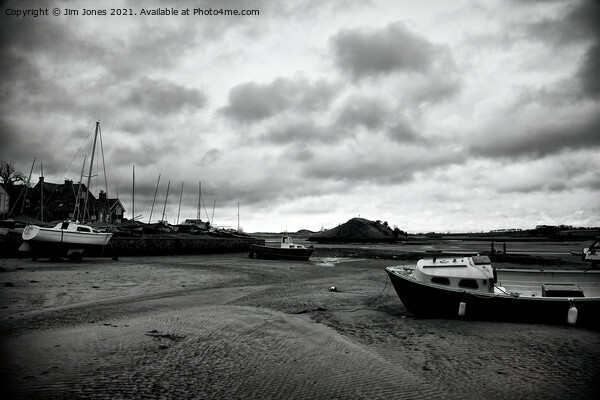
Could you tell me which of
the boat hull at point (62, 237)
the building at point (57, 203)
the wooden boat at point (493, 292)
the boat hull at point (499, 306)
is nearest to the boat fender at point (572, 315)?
the wooden boat at point (493, 292)

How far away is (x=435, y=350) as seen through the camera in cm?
831

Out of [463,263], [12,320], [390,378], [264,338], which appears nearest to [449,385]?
[390,378]

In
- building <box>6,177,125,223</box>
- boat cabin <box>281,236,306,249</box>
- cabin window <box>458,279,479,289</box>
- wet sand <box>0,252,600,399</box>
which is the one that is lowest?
wet sand <box>0,252,600,399</box>

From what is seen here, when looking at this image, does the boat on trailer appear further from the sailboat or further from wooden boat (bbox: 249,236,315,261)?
wooden boat (bbox: 249,236,315,261)

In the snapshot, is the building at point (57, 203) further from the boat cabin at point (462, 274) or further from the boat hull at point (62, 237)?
the boat cabin at point (462, 274)

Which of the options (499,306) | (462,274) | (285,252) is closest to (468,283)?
(462,274)

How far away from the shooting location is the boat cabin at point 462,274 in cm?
1194

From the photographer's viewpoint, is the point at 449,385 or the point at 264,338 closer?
the point at 449,385

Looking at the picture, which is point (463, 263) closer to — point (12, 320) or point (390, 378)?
point (390, 378)

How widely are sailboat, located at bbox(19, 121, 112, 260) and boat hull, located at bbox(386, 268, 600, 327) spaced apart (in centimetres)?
2577

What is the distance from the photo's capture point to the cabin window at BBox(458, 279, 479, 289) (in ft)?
39.4

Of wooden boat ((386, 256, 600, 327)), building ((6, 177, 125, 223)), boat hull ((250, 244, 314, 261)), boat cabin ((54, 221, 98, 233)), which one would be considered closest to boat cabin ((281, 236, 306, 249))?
boat hull ((250, 244, 314, 261))

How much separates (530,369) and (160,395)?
6.69m

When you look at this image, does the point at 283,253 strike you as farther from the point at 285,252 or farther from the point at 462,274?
the point at 462,274
